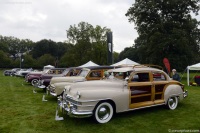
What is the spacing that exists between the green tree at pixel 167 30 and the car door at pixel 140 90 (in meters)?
20.9

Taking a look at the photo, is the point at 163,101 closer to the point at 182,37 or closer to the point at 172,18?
the point at 182,37

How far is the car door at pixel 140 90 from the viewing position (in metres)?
7.24

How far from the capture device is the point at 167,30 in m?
29.8

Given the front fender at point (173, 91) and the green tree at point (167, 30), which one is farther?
the green tree at point (167, 30)

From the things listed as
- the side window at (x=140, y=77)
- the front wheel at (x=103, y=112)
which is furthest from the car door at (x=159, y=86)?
Answer: the front wheel at (x=103, y=112)

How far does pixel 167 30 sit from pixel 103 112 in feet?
84.7

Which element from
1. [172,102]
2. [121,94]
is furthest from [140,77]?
[172,102]

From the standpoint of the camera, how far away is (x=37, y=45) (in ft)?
308

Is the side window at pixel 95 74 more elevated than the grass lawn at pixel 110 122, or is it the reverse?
the side window at pixel 95 74

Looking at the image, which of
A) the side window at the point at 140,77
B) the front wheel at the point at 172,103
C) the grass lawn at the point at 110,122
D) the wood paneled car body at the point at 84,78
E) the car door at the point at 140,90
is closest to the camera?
the grass lawn at the point at 110,122

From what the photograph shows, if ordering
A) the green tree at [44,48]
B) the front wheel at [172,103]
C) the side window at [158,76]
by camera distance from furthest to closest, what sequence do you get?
the green tree at [44,48] → the front wheel at [172,103] → the side window at [158,76]

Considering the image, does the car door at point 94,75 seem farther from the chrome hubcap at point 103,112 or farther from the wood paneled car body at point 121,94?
the chrome hubcap at point 103,112

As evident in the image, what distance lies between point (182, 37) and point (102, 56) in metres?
25.5

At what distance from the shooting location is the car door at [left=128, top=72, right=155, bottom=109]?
285 inches
